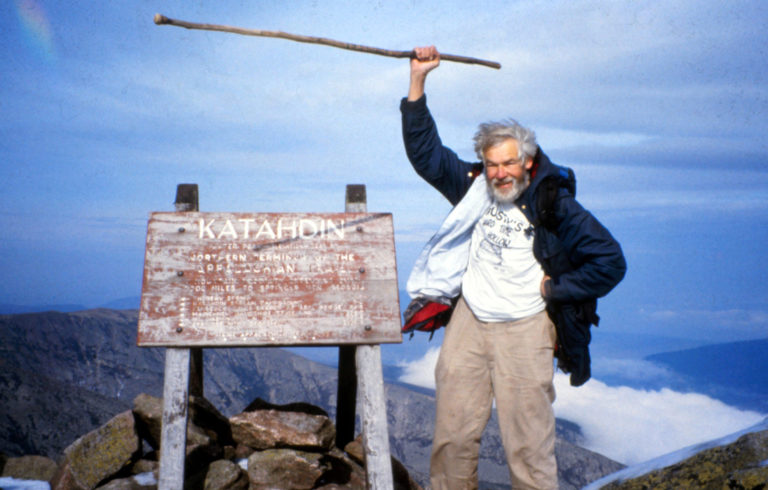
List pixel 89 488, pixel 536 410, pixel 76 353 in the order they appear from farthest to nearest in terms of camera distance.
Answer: pixel 76 353 < pixel 89 488 < pixel 536 410

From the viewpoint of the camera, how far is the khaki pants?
4.72m

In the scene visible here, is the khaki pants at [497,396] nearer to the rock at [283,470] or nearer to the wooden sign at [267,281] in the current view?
the wooden sign at [267,281]

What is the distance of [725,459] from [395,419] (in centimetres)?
4702

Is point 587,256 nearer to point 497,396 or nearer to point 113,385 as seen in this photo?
point 497,396

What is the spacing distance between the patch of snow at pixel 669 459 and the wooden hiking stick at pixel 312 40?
342cm

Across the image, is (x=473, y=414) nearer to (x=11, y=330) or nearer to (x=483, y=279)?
(x=483, y=279)

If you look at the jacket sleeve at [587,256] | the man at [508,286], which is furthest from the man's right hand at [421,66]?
the jacket sleeve at [587,256]

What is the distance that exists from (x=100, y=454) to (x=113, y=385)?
2442 centimetres

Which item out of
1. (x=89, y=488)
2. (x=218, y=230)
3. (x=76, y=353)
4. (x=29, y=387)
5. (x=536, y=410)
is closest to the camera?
(x=536, y=410)

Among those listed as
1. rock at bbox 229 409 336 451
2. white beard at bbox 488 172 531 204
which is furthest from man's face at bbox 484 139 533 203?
rock at bbox 229 409 336 451

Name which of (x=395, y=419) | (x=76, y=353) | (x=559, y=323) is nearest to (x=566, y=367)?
(x=559, y=323)

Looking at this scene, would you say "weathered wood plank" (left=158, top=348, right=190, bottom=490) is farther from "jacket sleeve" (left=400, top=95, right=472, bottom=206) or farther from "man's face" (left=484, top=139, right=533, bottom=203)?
"man's face" (left=484, top=139, right=533, bottom=203)

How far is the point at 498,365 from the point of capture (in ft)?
16.0

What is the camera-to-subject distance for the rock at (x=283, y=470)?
20.8ft
